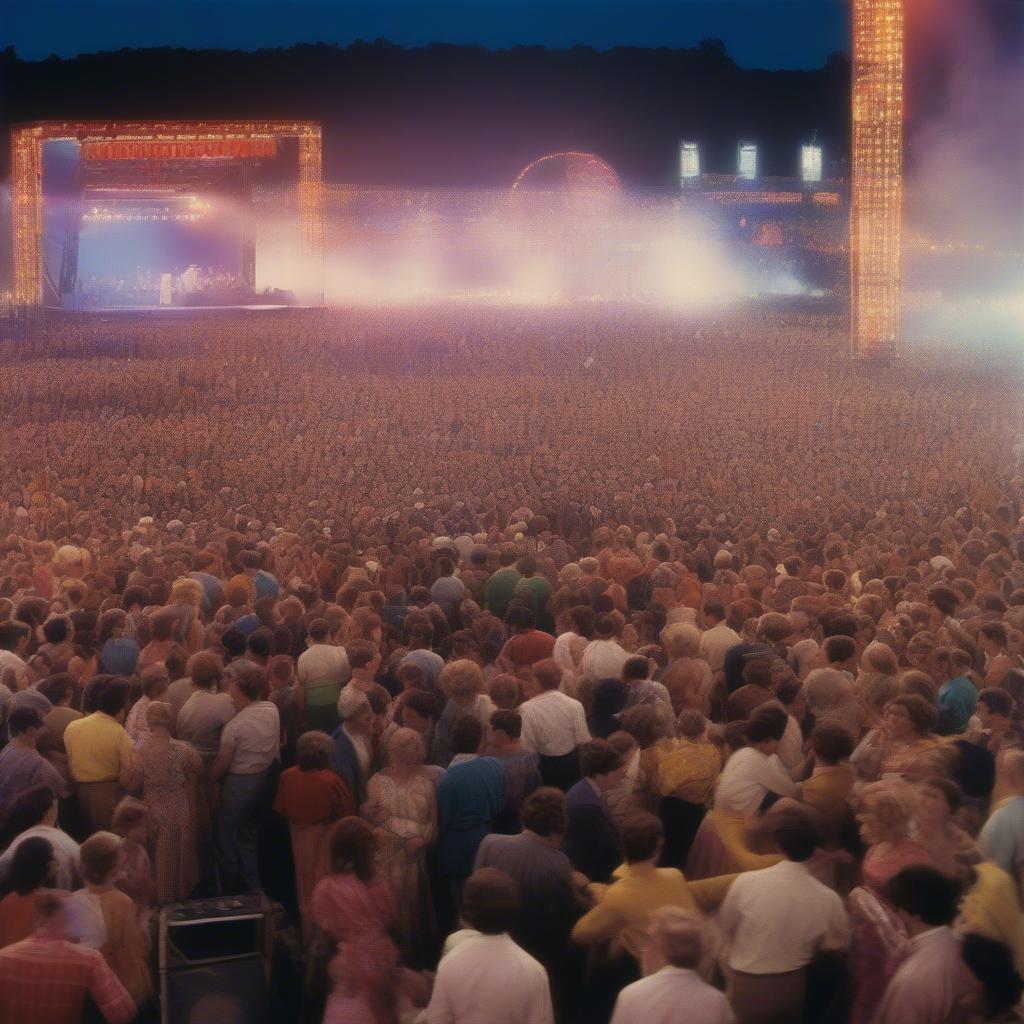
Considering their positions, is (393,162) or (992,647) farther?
(393,162)

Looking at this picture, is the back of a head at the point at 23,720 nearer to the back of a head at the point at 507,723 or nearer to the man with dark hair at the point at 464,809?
the man with dark hair at the point at 464,809

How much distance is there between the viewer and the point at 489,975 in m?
3.74

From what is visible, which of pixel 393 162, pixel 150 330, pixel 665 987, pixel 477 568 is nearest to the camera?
pixel 665 987

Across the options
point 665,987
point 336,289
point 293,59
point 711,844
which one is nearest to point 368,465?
point 711,844

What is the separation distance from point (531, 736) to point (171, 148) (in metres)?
18.7

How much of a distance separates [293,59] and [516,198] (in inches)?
347

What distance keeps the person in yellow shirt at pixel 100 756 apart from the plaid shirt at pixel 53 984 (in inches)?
62.4

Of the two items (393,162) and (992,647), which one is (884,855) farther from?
(393,162)

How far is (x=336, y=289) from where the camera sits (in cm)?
2748

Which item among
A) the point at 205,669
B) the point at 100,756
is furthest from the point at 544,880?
the point at 205,669

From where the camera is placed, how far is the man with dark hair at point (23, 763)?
5250 millimetres

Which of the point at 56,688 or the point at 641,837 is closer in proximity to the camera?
the point at 641,837

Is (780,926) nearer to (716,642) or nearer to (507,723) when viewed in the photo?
(507,723)

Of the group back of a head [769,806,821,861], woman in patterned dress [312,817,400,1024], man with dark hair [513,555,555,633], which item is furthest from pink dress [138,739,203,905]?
man with dark hair [513,555,555,633]
